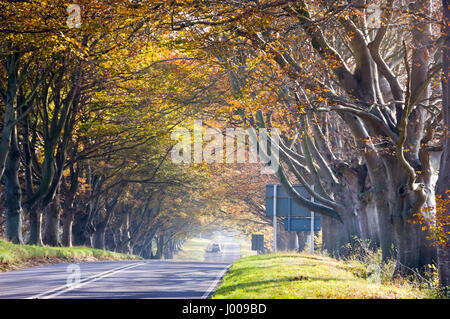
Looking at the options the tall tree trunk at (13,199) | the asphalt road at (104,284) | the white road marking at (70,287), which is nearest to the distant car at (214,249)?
the tall tree trunk at (13,199)

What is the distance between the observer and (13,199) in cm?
2272

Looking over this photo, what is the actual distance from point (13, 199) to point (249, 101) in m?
10.4

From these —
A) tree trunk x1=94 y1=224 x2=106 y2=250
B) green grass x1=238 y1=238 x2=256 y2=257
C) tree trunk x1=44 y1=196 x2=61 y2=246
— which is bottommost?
green grass x1=238 y1=238 x2=256 y2=257

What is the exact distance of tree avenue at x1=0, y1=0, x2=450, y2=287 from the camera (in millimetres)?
14250

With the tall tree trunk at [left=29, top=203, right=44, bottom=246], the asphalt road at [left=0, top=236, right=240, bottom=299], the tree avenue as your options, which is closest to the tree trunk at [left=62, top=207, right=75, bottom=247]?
the tree avenue

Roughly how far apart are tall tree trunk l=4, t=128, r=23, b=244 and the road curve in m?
6.42

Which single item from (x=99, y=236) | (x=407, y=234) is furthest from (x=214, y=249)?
(x=407, y=234)

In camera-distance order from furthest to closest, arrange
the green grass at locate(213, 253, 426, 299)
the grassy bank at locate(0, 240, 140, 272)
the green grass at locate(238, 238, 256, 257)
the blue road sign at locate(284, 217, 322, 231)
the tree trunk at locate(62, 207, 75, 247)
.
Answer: the green grass at locate(238, 238, 256, 257) → the tree trunk at locate(62, 207, 75, 247) → the blue road sign at locate(284, 217, 322, 231) → the grassy bank at locate(0, 240, 140, 272) → the green grass at locate(213, 253, 426, 299)

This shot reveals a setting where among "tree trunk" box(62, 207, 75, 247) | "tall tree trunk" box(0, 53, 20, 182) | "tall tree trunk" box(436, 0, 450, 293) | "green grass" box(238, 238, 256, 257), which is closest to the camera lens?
"tall tree trunk" box(436, 0, 450, 293)

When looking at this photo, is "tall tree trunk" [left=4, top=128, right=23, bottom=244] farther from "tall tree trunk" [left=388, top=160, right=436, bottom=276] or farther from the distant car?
the distant car

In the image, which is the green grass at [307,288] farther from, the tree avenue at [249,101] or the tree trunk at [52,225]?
the tree trunk at [52,225]
